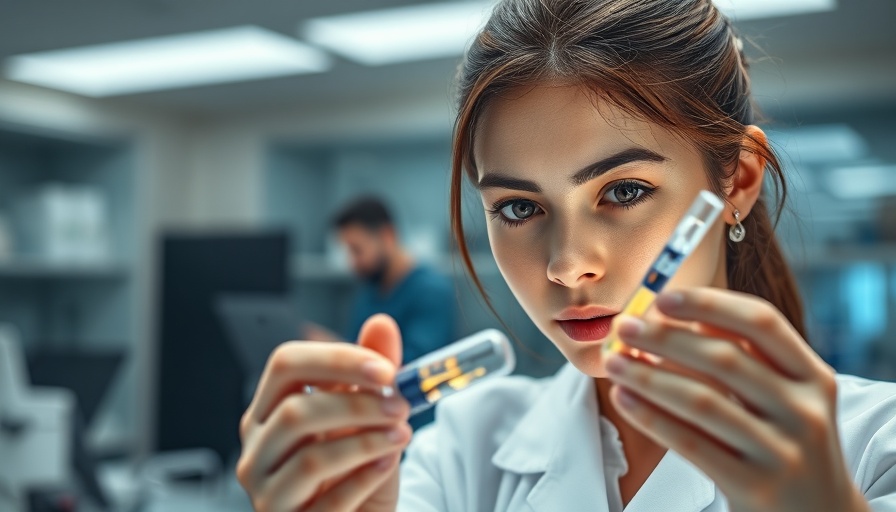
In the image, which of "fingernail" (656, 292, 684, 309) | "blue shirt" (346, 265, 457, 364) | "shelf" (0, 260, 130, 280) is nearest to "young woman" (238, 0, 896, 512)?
"fingernail" (656, 292, 684, 309)

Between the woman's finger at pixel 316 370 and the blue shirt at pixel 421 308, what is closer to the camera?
the woman's finger at pixel 316 370

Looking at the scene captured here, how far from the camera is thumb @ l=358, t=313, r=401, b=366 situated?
2.32 ft

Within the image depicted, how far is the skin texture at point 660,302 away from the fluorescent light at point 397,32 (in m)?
2.70

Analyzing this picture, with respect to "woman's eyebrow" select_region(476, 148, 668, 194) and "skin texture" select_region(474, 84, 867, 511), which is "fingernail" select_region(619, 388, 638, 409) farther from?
"woman's eyebrow" select_region(476, 148, 668, 194)

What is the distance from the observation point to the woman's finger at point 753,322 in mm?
525

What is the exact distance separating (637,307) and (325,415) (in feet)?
0.86

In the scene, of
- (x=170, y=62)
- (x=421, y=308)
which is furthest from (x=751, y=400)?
(x=170, y=62)

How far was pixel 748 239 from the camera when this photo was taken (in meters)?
0.99

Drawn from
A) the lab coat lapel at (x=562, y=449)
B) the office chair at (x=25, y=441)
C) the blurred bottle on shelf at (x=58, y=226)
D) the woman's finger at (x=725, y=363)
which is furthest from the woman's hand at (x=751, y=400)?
the blurred bottle on shelf at (x=58, y=226)

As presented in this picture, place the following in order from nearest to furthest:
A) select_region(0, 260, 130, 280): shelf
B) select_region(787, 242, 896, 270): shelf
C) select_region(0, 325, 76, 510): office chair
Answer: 1. select_region(0, 325, 76, 510): office chair
2. select_region(787, 242, 896, 270): shelf
3. select_region(0, 260, 130, 280): shelf

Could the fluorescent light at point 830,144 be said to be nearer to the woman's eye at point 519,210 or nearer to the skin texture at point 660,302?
the skin texture at point 660,302

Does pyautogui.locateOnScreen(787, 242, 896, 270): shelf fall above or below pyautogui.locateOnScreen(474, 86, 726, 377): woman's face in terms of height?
below

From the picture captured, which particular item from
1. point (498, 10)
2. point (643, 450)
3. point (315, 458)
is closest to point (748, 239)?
point (643, 450)

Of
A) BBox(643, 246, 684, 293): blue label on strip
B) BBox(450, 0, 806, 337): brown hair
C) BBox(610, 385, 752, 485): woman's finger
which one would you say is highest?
BBox(450, 0, 806, 337): brown hair
